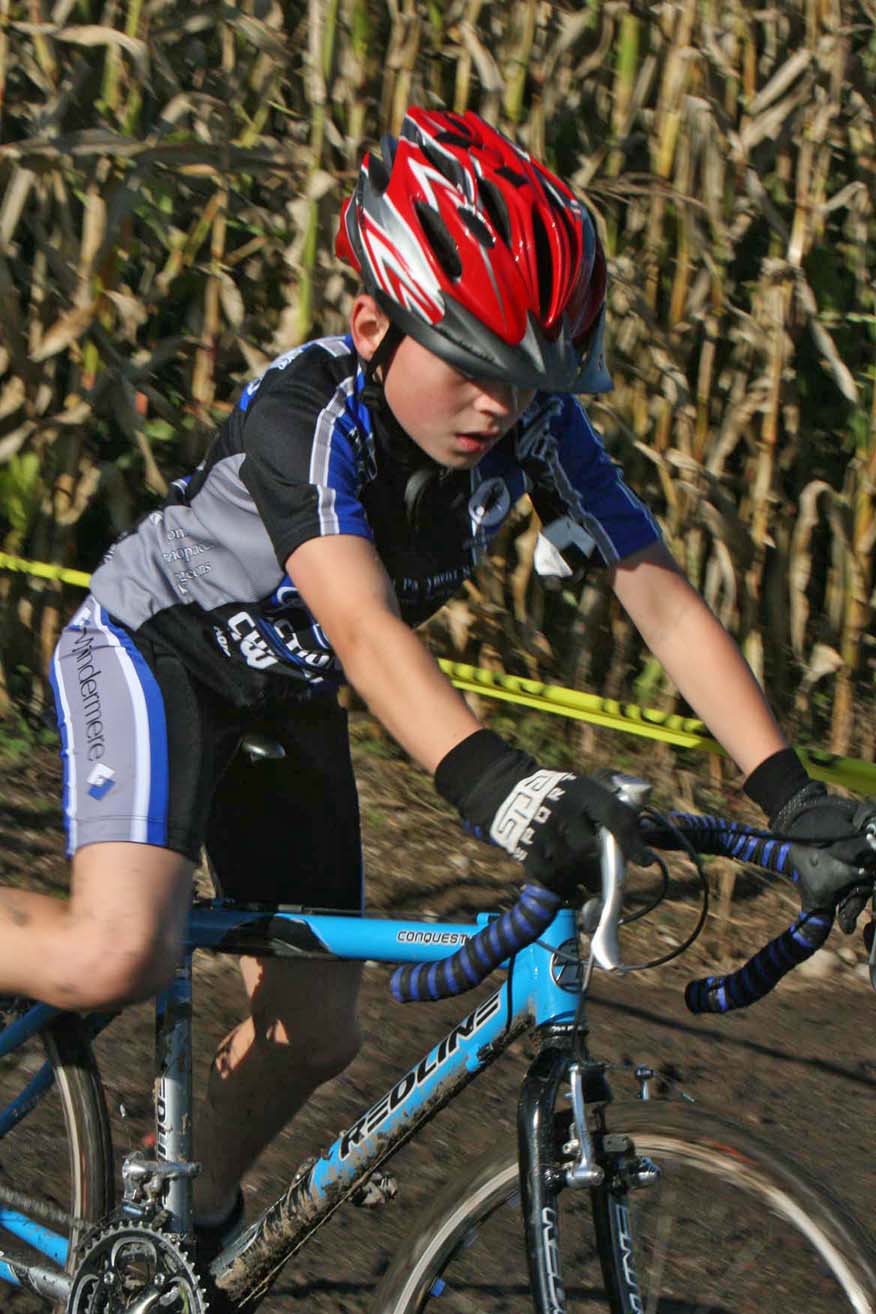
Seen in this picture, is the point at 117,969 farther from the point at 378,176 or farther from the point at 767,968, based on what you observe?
the point at 378,176

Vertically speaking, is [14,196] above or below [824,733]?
above

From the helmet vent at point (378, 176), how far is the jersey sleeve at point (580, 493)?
436 millimetres

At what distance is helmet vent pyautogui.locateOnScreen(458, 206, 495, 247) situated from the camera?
8.05ft

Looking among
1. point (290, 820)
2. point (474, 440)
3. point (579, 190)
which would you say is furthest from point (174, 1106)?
point (579, 190)

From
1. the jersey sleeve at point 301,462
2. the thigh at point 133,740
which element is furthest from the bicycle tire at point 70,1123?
the jersey sleeve at point 301,462

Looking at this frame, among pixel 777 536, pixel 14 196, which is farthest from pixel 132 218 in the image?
pixel 777 536

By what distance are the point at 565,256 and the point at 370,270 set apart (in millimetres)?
306

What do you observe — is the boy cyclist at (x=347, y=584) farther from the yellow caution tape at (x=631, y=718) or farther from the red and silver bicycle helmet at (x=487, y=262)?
the yellow caution tape at (x=631, y=718)

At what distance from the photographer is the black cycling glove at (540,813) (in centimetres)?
204

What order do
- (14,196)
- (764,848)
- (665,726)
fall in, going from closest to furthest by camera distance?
1. (764,848)
2. (665,726)
3. (14,196)

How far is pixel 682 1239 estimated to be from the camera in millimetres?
2455

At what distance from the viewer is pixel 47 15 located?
4762 mm

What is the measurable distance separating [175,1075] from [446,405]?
46.4 inches

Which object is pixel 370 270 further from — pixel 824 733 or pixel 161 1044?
pixel 824 733
